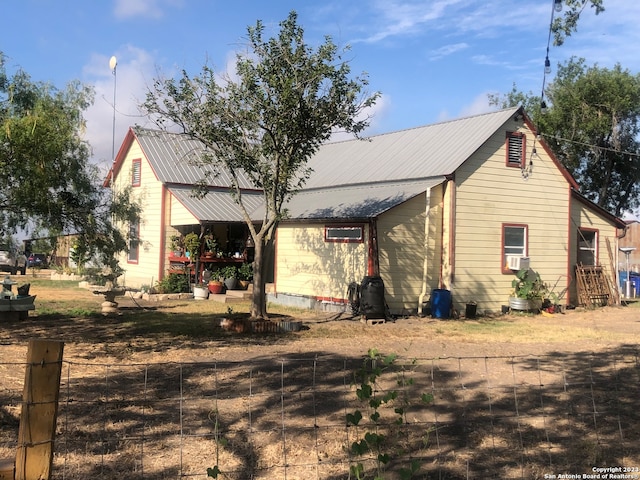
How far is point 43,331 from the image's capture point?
502 inches

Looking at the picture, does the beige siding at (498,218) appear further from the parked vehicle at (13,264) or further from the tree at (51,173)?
the parked vehicle at (13,264)

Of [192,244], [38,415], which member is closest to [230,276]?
[192,244]

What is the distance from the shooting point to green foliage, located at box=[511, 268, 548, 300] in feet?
62.4

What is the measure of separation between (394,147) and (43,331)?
1420 cm

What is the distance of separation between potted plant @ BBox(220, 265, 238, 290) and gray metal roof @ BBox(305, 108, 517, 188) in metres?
4.65

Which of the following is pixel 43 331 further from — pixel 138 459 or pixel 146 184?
pixel 146 184

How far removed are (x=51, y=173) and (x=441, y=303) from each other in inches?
436

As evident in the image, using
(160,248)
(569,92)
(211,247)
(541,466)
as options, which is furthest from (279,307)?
(569,92)

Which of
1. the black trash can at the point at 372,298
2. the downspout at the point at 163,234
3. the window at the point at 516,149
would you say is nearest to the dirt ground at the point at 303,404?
the black trash can at the point at 372,298

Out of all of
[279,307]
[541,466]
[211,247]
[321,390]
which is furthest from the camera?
[211,247]

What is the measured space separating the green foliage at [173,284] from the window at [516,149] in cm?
1239

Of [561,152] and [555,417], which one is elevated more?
[561,152]

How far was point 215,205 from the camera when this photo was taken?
2311 cm

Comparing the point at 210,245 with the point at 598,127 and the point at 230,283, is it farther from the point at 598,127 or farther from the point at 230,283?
the point at 598,127
